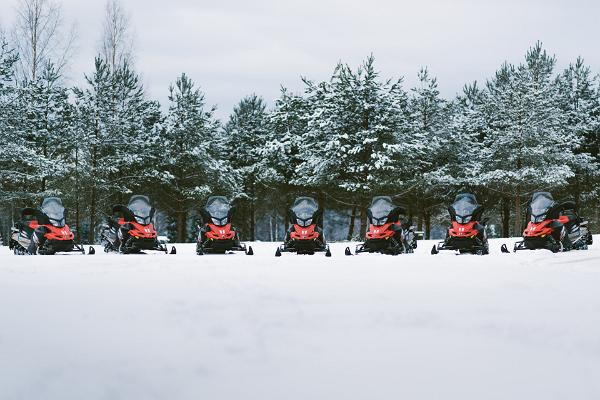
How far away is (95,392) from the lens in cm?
325

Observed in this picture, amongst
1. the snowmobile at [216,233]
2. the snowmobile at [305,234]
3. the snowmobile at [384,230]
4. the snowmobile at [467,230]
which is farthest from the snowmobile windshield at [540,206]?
the snowmobile at [216,233]

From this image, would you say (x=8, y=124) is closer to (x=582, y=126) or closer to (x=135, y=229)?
(x=135, y=229)

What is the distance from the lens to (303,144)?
30828 millimetres

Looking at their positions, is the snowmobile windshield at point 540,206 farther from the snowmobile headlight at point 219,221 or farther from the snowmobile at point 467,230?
the snowmobile headlight at point 219,221

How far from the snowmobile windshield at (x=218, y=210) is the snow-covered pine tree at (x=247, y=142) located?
19999mm

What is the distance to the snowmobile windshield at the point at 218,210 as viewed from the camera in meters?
14.7

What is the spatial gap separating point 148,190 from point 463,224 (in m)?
22.4

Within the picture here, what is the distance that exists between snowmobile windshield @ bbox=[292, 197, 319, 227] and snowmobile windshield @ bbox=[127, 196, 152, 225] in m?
3.72

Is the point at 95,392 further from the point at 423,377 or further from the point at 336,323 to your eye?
the point at 336,323

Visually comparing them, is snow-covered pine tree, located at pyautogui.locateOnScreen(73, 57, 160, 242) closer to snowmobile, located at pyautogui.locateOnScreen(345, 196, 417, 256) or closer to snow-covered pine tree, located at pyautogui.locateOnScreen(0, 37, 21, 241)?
snow-covered pine tree, located at pyautogui.locateOnScreen(0, 37, 21, 241)

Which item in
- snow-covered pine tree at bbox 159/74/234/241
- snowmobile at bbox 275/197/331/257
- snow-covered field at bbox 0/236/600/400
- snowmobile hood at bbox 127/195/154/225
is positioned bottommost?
snow-covered field at bbox 0/236/600/400

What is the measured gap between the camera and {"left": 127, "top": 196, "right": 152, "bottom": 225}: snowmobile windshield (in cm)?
Result: 1507

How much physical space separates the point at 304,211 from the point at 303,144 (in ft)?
53.7

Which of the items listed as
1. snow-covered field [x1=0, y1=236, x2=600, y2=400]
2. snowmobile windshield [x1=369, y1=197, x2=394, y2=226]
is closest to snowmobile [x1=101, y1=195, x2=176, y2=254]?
snowmobile windshield [x1=369, y1=197, x2=394, y2=226]
